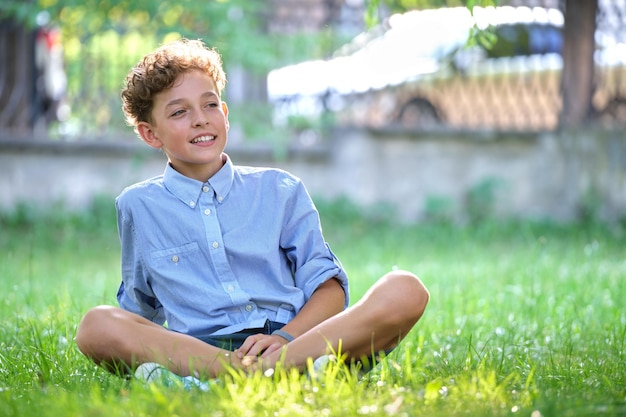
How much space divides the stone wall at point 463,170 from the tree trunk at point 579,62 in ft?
1.18

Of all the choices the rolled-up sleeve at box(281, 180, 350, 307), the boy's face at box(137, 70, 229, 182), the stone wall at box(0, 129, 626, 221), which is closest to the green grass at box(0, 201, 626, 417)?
the rolled-up sleeve at box(281, 180, 350, 307)

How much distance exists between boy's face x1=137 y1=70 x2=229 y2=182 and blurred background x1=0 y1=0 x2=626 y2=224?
606cm

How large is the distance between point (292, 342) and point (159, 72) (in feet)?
3.86

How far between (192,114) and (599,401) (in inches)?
71.1

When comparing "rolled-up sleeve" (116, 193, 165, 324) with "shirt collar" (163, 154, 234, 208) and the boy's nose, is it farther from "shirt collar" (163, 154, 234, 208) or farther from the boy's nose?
the boy's nose

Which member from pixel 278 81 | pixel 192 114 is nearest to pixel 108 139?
pixel 278 81

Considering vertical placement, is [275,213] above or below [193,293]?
above

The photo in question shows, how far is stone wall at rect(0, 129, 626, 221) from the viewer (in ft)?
34.3

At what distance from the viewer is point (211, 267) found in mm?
3580

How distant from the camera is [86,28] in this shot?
32.6ft

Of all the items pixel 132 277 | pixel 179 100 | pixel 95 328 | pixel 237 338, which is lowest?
pixel 237 338

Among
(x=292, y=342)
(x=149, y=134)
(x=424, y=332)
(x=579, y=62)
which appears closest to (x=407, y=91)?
(x=579, y=62)

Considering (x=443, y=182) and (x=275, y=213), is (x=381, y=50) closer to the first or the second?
(x=443, y=182)

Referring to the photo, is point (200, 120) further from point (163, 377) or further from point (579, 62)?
point (579, 62)
